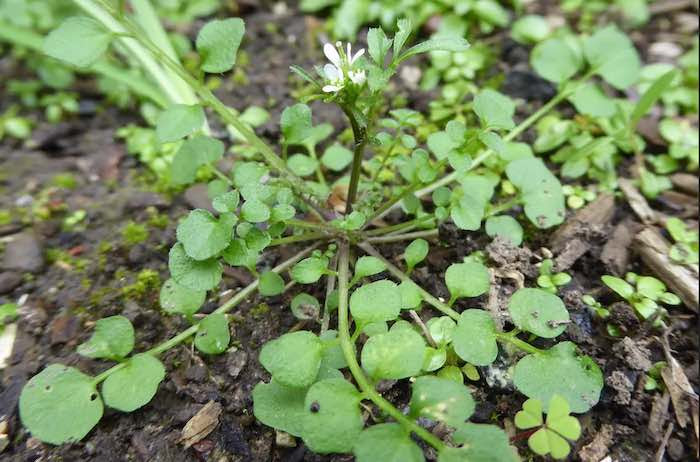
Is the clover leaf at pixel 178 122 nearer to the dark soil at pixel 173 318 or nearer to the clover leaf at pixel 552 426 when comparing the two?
the dark soil at pixel 173 318

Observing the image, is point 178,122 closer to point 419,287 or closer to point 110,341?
point 110,341

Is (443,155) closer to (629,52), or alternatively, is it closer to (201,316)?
(201,316)

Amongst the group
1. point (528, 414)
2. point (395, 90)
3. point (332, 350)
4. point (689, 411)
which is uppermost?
point (395, 90)

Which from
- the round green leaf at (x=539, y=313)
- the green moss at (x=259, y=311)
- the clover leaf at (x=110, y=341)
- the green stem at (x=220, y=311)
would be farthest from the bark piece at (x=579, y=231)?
the clover leaf at (x=110, y=341)

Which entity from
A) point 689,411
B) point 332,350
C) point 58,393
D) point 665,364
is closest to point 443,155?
point 332,350

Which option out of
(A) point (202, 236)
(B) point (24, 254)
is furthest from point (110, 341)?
(B) point (24, 254)

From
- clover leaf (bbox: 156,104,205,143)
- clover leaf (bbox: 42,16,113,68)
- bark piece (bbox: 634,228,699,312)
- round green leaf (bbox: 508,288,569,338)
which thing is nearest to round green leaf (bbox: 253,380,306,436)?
round green leaf (bbox: 508,288,569,338)
